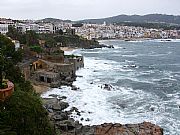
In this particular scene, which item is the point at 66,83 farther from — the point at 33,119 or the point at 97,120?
the point at 33,119

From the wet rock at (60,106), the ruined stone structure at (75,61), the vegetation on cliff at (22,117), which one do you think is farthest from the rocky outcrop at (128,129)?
the ruined stone structure at (75,61)

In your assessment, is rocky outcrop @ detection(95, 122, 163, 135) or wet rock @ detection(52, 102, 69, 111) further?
wet rock @ detection(52, 102, 69, 111)

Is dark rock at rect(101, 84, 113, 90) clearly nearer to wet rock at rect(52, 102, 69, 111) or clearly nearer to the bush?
wet rock at rect(52, 102, 69, 111)

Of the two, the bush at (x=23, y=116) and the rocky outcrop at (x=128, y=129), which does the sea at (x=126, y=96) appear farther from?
the bush at (x=23, y=116)

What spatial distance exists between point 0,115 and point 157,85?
31.8 m

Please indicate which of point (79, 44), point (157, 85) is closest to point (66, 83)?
point (157, 85)

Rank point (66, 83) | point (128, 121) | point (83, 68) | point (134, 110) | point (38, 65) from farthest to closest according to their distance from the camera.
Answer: point (83, 68) < point (38, 65) < point (66, 83) < point (134, 110) < point (128, 121)

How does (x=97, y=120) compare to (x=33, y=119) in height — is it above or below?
below

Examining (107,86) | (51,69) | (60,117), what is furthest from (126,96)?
(51,69)

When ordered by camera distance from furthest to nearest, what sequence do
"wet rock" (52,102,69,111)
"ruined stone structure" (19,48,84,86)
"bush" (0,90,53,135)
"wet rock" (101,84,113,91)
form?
1. "ruined stone structure" (19,48,84,86)
2. "wet rock" (101,84,113,91)
3. "wet rock" (52,102,69,111)
4. "bush" (0,90,53,135)

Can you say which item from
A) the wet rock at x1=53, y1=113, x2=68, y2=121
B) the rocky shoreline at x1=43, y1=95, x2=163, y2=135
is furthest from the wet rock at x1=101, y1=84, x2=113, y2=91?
the rocky shoreline at x1=43, y1=95, x2=163, y2=135

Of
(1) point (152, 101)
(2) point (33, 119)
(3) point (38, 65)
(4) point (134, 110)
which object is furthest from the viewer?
(3) point (38, 65)

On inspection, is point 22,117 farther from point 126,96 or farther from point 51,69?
point 51,69

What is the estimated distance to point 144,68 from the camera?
6681 centimetres
